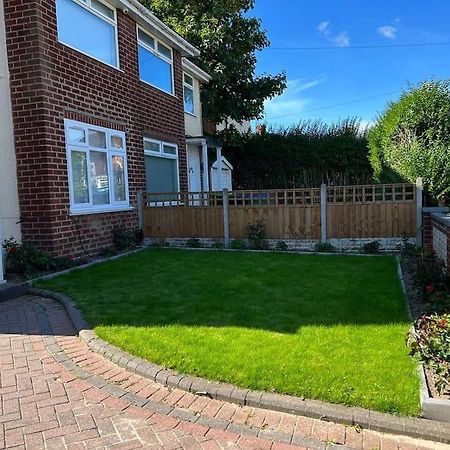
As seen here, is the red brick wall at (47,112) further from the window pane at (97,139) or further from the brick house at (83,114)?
the window pane at (97,139)

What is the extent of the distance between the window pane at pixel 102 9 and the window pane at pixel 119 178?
323cm

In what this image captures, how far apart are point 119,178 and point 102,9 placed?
3798mm

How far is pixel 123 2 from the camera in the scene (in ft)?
33.2

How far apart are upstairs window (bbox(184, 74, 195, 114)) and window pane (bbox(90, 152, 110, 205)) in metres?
6.88

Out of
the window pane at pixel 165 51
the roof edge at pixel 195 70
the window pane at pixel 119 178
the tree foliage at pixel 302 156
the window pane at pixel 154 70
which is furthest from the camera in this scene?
the tree foliage at pixel 302 156

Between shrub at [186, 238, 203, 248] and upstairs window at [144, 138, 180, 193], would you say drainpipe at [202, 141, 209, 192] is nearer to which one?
upstairs window at [144, 138, 180, 193]

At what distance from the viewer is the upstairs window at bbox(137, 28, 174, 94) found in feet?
39.0

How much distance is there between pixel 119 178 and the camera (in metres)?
10.6

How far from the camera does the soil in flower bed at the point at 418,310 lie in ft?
10.5

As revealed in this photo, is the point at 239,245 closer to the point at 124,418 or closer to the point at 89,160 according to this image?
the point at 89,160

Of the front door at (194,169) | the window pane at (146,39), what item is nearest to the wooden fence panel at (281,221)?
the window pane at (146,39)

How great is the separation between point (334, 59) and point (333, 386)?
2691 cm

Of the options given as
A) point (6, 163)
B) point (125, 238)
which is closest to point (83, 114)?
point (6, 163)

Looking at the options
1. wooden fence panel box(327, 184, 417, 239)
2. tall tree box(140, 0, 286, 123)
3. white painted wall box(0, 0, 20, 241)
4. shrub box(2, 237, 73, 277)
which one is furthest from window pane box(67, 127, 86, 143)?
tall tree box(140, 0, 286, 123)
